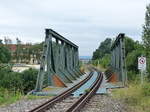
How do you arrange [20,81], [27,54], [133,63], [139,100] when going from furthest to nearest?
[27,54], [133,63], [20,81], [139,100]

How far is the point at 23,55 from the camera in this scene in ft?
425

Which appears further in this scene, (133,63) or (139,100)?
(133,63)

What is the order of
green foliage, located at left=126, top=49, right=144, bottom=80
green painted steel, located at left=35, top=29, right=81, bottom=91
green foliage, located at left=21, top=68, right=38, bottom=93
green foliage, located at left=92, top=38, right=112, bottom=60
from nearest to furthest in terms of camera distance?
green painted steel, located at left=35, top=29, right=81, bottom=91 < green foliage, located at left=21, top=68, right=38, bottom=93 < green foliage, located at left=126, top=49, right=144, bottom=80 < green foliage, located at left=92, top=38, right=112, bottom=60

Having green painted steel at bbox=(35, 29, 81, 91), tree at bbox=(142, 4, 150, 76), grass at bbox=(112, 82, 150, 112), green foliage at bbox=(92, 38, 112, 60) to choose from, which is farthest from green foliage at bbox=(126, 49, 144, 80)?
green foliage at bbox=(92, 38, 112, 60)

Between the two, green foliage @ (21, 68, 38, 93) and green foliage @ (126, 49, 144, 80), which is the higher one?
green foliage @ (126, 49, 144, 80)

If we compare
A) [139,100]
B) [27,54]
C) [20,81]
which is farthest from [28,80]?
[27,54]

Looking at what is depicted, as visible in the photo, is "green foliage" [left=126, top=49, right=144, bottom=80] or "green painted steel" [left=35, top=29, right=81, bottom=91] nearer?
"green painted steel" [left=35, top=29, right=81, bottom=91]

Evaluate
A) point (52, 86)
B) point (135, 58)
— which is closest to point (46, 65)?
Answer: point (52, 86)

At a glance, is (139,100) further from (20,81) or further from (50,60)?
(20,81)

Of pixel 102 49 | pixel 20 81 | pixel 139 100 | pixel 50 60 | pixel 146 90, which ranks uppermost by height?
pixel 102 49

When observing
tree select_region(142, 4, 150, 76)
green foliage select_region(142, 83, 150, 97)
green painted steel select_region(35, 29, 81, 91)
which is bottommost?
green foliage select_region(142, 83, 150, 97)

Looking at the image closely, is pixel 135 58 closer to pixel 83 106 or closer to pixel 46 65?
pixel 46 65

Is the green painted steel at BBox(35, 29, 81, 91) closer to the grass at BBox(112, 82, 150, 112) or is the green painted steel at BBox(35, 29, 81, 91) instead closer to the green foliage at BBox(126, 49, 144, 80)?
the grass at BBox(112, 82, 150, 112)

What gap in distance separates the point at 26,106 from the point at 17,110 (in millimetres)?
1144
